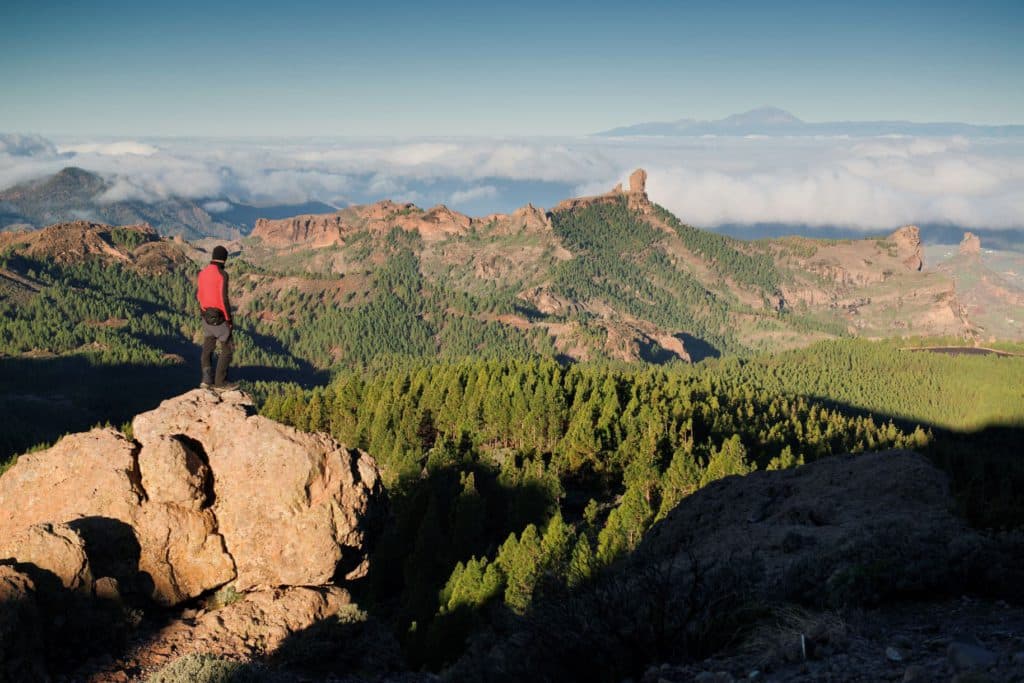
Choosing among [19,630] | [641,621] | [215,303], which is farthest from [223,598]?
[641,621]

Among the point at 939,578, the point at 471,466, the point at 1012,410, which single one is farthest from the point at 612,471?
the point at 1012,410

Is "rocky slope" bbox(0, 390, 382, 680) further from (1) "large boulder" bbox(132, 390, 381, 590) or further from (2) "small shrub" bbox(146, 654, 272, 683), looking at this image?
(2) "small shrub" bbox(146, 654, 272, 683)

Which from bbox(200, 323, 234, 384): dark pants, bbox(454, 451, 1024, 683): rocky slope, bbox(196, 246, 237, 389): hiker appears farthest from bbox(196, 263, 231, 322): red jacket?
bbox(454, 451, 1024, 683): rocky slope

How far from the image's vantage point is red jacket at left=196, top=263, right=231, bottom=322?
2633cm

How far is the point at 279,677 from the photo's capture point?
2000 cm

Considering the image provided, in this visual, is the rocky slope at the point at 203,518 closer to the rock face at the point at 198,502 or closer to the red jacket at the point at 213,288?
the rock face at the point at 198,502

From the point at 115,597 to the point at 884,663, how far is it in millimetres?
21261

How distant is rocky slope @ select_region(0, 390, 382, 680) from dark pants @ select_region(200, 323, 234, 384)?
1347 mm

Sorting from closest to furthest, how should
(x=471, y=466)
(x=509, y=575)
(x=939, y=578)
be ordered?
(x=939, y=578) → (x=509, y=575) → (x=471, y=466)

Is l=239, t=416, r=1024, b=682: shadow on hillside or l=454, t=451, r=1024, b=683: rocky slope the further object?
l=239, t=416, r=1024, b=682: shadow on hillside

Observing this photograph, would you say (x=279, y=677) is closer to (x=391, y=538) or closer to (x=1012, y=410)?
(x=391, y=538)

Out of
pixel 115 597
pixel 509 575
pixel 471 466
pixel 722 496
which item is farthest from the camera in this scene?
pixel 471 466

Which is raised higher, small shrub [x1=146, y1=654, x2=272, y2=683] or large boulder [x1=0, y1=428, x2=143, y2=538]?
large boulder [x1=0, y1=428, x2=143, y2=538]

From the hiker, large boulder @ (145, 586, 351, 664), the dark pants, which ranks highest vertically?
the hiker
